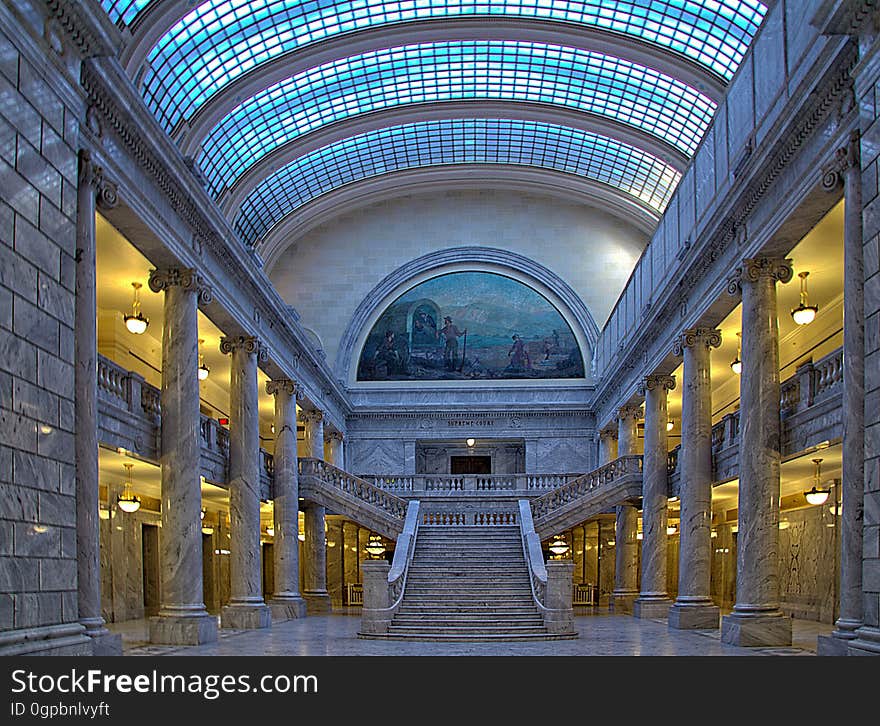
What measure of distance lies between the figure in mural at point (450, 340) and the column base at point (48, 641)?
30678 mm

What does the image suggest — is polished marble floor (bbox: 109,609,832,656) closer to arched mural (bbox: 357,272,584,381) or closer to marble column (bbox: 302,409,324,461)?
marble column (bbox: 302,409,324,461)

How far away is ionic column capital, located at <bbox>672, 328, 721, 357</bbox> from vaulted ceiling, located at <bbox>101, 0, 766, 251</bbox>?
934 cm

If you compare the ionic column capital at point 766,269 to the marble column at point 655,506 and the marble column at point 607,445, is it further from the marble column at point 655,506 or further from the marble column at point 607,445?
the marble column at point 607,445

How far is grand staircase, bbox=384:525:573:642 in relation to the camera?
2172 cm

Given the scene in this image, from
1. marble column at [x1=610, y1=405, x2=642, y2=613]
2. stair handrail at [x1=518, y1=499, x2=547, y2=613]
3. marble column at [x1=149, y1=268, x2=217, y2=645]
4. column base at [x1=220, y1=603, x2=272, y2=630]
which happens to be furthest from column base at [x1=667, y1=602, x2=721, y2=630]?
marble column at [x1=149, y1=268, x2=217, y2=645]

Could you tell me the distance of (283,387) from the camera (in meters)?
31.0

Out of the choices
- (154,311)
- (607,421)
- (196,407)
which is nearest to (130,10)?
(154,311)

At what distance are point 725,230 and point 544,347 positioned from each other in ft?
74.4

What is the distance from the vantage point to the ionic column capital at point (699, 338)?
23.9m

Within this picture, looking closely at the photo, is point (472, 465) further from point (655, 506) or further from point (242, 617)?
point (242, 617)

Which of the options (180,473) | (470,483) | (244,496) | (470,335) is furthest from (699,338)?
(470,335)

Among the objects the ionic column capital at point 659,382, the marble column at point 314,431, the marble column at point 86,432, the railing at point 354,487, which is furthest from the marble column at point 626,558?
the marble column at point 86,432

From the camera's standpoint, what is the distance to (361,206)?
44.3m
